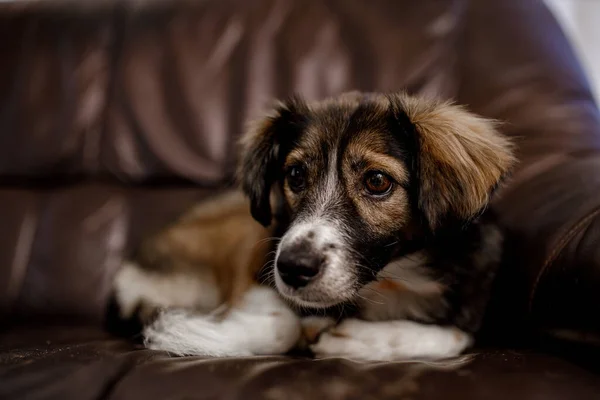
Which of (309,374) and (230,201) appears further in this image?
(230,201)

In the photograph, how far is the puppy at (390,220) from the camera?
1136mm

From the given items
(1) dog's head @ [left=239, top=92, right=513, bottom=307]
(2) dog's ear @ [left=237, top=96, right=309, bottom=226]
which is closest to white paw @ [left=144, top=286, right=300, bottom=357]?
(1) dog's head @ [left=239, top=92, right=513, bottom=307]

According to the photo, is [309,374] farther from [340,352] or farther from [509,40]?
[509,40]

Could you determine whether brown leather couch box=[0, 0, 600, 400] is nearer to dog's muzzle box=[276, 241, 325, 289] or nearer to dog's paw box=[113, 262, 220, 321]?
dog's paw box=[113, 262, 220, 321]

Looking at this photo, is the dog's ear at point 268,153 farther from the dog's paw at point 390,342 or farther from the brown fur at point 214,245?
the dog's paw at point 390,342

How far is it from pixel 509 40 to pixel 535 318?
899 mm

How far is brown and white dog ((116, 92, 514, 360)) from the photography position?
114 cm

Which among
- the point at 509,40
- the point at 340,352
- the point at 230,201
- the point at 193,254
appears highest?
the point at 509,40

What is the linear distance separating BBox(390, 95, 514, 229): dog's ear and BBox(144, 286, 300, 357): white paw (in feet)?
1.29

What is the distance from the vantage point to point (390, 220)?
3.92 ft

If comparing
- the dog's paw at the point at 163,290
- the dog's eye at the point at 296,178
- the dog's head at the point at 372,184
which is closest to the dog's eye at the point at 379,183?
the dog's head at the point at 372,184

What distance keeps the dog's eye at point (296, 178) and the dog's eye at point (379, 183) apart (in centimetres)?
16

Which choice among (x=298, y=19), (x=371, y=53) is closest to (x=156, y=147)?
(x=298, y=19)

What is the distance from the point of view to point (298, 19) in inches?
73.4
